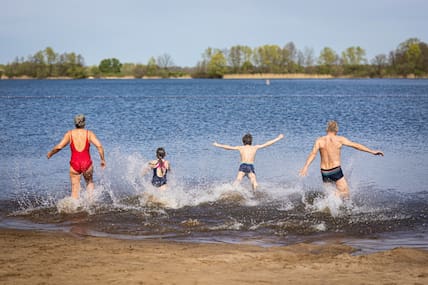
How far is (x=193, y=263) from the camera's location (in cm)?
766

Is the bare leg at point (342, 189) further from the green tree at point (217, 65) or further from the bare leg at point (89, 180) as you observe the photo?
the green tree at point (217, 65)

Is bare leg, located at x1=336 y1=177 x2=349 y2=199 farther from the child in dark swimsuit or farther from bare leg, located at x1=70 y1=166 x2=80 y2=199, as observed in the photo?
bare leg, located at x1=70 y1=166 x2=80 y2=199

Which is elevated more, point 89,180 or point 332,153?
point 332,153

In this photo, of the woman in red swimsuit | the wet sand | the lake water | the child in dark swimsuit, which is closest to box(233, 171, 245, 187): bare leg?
the lake water

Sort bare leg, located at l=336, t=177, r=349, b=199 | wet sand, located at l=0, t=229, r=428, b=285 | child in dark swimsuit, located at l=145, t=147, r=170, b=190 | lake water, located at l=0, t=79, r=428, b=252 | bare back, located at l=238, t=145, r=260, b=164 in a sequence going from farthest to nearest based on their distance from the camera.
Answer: bare back, located at l=238, t=145, r=260, b=164 < child in dark swimsuit, located at l=145, t=147, r=170, b=190 < bare leg, located at l=336, t=177, r=349, b=199 < lake water, located at l=0, t=79, r=428, b=252 < wet sand, located at l=0, t=229, r=428, b=285

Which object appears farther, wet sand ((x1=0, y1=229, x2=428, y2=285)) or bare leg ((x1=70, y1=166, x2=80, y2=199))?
bare leg ((x1=70, y1=166, x2=80, y2=199))

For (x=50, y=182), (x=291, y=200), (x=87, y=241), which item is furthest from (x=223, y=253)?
(x=50, y=182)

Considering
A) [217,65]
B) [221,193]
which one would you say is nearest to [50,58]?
[217,65]

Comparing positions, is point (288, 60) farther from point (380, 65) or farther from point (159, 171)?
point (159, 171)

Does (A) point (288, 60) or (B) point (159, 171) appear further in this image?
(A) point (288, 60)

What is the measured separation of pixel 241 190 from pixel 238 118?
24.2 metres

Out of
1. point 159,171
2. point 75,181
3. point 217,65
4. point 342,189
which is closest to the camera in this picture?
point 342,189

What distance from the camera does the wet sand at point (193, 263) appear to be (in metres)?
6.93

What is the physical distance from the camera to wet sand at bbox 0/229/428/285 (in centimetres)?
693
